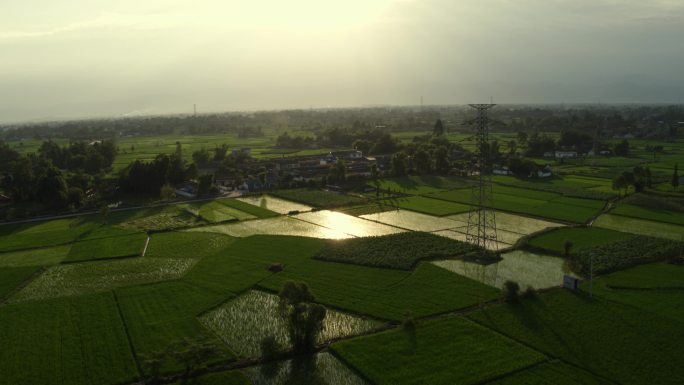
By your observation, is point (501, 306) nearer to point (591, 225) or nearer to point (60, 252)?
point (591, 225)

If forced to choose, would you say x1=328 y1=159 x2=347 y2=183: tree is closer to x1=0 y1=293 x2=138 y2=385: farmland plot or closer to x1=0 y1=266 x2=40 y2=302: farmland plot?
x1=0 y1=266 x2=40 y2=302: farmland plot

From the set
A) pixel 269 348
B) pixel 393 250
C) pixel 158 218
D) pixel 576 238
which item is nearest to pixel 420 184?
pixel 576 238

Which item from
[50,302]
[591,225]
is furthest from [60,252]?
[591,225]

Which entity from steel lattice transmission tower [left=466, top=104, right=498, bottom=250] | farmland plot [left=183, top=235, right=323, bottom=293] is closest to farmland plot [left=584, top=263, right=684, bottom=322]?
steel lattice transmission tower [left=466, top=104, right=498, bottom=250]

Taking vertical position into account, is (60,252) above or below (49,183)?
below

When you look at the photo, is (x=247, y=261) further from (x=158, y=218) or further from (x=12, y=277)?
(x=158, y=218)

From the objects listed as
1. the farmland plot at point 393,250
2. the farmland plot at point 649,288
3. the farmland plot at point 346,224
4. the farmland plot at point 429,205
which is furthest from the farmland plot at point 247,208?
the farmland plot at point 649,288
